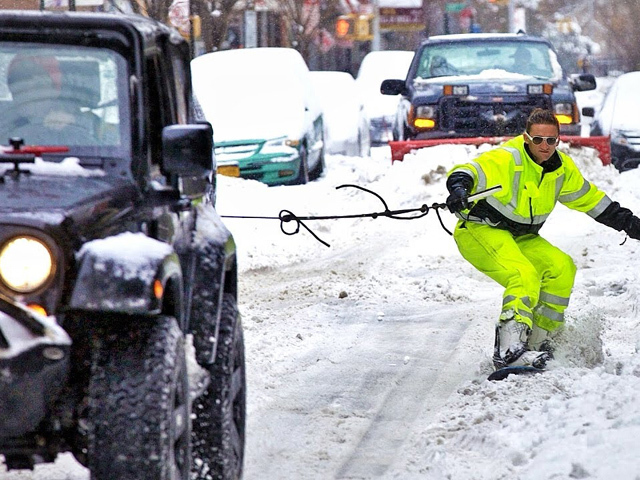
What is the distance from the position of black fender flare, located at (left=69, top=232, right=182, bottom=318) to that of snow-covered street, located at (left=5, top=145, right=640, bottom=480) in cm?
164

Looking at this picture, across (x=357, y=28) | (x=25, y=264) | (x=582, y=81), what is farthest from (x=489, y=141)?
(x=357, y=28)

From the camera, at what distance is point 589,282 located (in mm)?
11016

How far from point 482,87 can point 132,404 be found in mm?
12396

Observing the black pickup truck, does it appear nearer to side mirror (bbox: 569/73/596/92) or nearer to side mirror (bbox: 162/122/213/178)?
side mirror (bbox: 569/73/596/92)

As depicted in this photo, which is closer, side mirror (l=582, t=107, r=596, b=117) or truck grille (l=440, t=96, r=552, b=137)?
truck grille (l=440, t=96, r=552, b=137)

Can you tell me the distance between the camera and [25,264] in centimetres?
396

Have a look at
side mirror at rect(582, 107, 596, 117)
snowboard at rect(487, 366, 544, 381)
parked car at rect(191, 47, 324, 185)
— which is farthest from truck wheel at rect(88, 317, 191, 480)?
side mirror at rect(582, 107, 596, 117)

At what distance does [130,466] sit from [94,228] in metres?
0.71

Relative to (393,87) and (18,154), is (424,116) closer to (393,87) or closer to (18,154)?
(393,87)

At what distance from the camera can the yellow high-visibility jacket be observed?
307 inches

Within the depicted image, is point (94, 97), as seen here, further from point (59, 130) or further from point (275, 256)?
point (275, 256)

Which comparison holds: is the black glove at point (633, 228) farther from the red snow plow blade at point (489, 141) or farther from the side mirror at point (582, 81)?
the side mirror at point (582, 81)

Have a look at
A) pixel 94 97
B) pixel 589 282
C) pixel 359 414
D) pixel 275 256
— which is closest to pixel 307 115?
pixel 275 256

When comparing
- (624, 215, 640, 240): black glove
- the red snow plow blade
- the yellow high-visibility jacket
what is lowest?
the red snow plow blade
